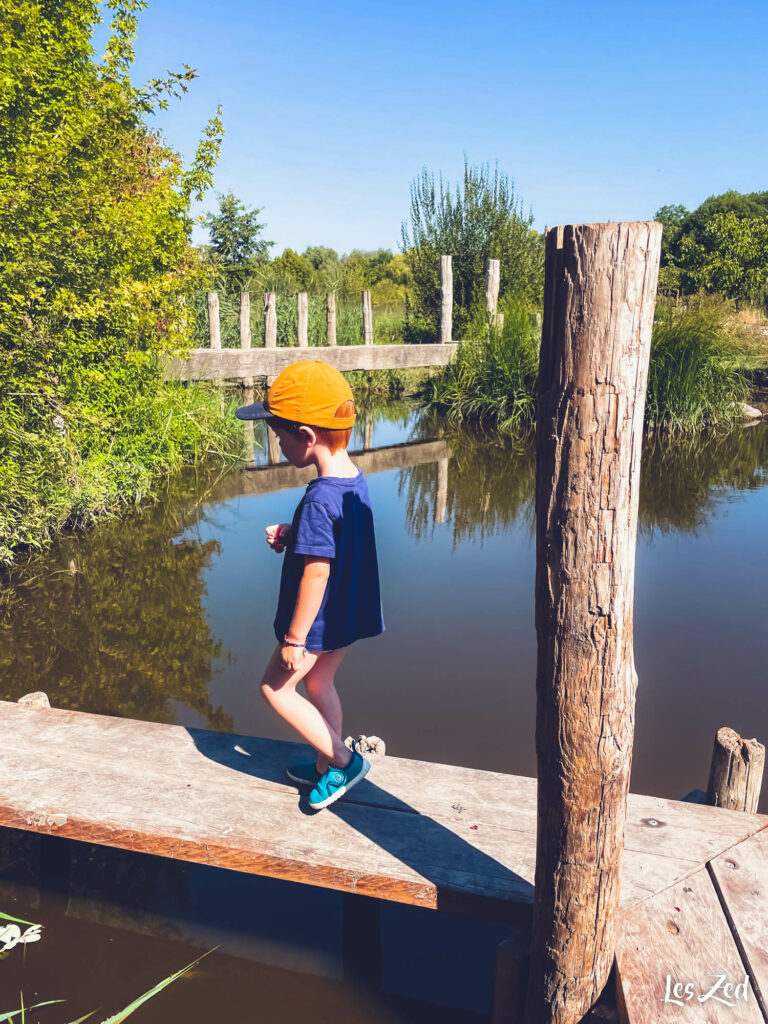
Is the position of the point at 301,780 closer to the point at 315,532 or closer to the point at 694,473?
the point at 315,532

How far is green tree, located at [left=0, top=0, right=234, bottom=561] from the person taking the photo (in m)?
5.54

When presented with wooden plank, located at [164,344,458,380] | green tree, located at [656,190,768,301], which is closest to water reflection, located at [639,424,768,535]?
wooden plank, located at [164,344,458,380]

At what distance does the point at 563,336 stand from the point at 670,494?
7.59m

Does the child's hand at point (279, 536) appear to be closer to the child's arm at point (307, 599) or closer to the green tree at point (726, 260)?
the child's arm at point (307, 599)

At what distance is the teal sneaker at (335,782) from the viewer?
2.47m

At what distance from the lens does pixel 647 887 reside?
6.99 feet

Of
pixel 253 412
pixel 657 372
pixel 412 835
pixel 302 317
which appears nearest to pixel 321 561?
pixel 253 412

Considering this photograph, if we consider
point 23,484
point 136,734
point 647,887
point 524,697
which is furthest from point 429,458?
point 647,887

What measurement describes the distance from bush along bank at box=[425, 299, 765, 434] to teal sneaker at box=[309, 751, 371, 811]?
8534 mm

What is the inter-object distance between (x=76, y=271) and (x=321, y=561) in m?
4.88

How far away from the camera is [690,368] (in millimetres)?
11102

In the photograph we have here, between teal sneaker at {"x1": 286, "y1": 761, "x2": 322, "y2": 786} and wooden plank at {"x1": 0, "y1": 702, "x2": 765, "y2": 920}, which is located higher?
teal sneaker at {"x1": 286, "y1": 761, "x2": 322, "y2": 786}

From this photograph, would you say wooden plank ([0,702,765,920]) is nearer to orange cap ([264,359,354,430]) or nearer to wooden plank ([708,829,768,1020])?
wooden plank ([708,829,768,1020])

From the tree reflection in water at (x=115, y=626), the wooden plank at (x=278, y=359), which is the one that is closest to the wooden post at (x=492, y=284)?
the wooden plank at (x=278, y=359)
